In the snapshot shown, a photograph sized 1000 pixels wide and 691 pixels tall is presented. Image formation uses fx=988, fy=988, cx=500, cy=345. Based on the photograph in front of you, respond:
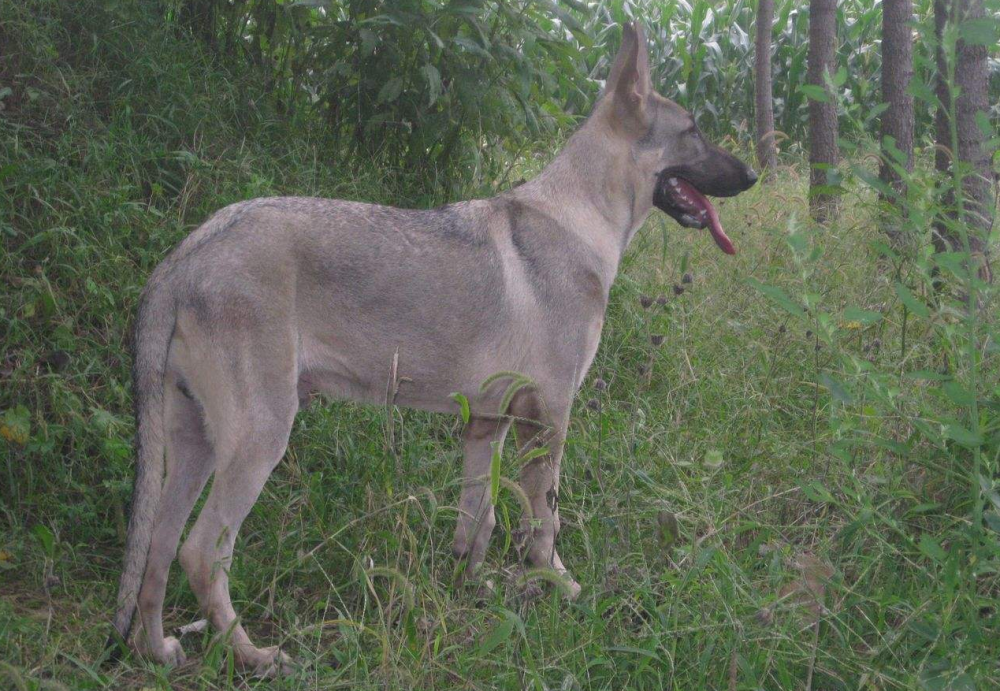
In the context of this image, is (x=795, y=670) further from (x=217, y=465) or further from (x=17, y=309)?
(x=17, y=309)

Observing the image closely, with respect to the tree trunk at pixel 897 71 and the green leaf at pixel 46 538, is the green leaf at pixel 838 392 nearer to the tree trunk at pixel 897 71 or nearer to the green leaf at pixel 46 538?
the green leaf at pixel 46 538

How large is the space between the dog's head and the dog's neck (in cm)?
5

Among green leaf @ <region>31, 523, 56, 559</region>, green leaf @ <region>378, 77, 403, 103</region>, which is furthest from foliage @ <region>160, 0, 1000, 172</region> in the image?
green leaf @ <region>31, 523, 56, 559</region>

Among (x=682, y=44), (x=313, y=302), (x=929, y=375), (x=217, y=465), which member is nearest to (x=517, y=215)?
(x=313, y=302)

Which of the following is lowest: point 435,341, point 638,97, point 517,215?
point 435,341

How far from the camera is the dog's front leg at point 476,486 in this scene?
12.4 feet

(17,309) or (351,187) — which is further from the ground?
(351,187)

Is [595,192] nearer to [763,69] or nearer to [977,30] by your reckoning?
[977,30]

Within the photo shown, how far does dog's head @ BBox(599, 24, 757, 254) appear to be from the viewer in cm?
411

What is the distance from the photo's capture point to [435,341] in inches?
144

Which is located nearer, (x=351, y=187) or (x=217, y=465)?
(x=217, y=465)

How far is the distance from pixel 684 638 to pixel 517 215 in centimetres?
182

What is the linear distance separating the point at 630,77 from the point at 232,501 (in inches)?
90.2

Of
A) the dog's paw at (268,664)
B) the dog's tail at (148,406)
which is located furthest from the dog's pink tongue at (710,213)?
the dog's paw at (268,664)
